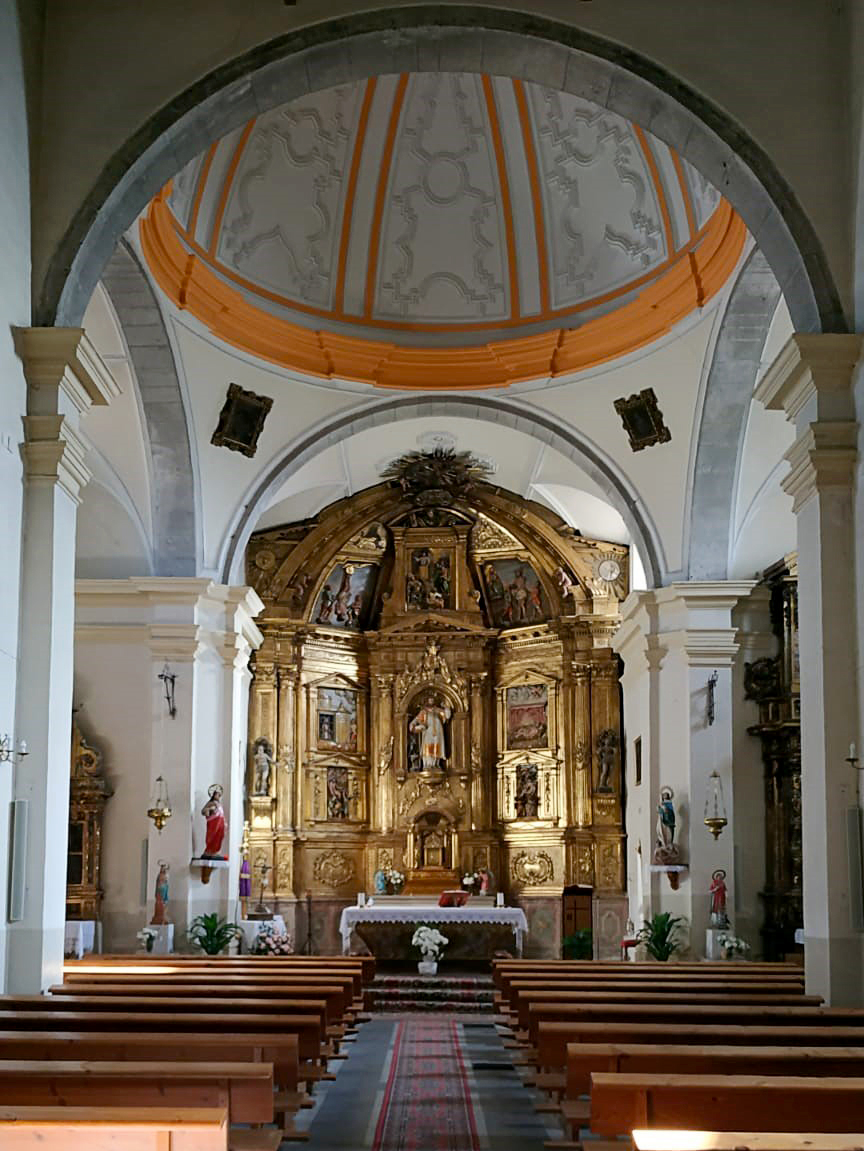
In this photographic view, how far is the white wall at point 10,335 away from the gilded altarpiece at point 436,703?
1191 centimetres

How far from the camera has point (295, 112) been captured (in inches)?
563

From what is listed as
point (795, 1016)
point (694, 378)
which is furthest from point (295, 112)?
point (795, 1016)

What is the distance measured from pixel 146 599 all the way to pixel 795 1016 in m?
10.3

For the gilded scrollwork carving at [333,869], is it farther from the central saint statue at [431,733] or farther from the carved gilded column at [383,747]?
the central saint statue at [431,733]

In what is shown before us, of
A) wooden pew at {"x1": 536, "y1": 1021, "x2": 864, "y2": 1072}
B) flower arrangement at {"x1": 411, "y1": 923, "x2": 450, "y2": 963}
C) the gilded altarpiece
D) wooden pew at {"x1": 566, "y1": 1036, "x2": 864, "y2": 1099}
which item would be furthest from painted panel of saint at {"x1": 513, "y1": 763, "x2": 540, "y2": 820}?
wooden pew at {"x1": 566, "y1": 1036, "x2": 864, "y2": 1099}

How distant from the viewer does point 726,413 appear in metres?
14.8

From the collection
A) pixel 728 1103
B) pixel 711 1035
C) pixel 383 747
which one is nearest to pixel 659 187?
pixel 383 747

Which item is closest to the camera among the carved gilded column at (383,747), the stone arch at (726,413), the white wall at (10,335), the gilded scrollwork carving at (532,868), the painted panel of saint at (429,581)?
the white wall at (10,335)

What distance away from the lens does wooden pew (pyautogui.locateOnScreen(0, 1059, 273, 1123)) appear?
15.1 ft

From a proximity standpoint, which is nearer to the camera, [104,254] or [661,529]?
[104,254]

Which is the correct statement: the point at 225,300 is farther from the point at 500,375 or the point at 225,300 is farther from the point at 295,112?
the point at 500,375

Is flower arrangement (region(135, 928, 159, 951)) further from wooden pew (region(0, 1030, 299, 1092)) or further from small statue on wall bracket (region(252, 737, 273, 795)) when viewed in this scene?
wooden pew (region(0, 1030, 299, 1092))

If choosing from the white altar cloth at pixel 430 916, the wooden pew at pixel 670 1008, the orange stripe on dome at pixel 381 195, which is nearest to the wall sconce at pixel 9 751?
the wooden pew at pixel 670 1008

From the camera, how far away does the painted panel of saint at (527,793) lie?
2075cm
